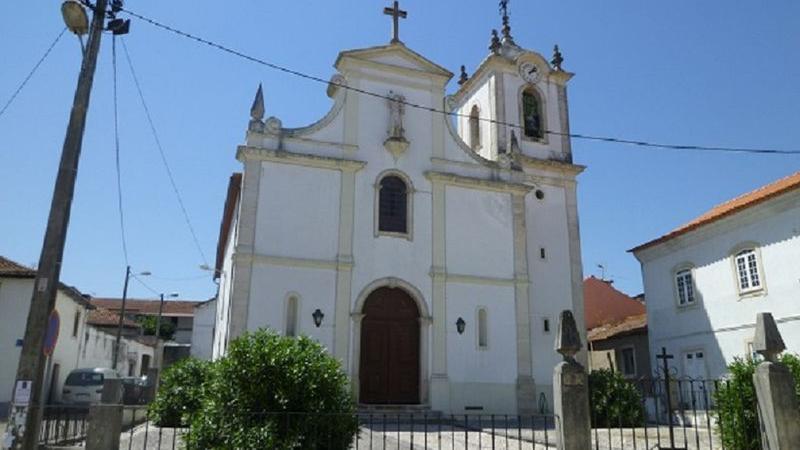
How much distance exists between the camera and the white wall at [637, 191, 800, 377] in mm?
18172

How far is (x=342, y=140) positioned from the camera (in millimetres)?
19875

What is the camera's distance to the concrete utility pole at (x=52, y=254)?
775 centimetres

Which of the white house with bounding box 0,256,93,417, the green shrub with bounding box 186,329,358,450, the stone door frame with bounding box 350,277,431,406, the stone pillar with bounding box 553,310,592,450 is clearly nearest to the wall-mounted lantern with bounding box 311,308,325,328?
the stone door frame with bounding box 350,277,431,406

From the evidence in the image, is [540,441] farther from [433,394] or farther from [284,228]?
[284,228]

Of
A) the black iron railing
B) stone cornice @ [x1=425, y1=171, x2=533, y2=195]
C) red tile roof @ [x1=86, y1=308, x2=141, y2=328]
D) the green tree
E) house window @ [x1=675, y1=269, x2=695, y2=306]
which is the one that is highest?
stone cornice @ [x1=425, y1=171, x2=533, y2=195]

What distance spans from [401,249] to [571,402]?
11055 millimetres

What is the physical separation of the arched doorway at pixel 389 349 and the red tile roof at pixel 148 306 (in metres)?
42.3

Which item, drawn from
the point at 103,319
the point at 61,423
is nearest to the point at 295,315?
the point at 61,423

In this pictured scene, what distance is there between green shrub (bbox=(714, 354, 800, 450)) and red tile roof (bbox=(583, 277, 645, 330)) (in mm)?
22480

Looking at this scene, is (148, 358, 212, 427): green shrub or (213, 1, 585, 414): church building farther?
(213, 1, 585, 414): church building

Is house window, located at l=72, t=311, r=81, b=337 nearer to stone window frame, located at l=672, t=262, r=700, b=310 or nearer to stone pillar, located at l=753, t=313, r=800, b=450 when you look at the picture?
stone window frame, located at l=672, t=262, r=700, b=310

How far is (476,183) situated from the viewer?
2059 cm

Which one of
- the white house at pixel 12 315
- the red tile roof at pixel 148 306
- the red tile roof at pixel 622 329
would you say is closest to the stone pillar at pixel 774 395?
the red tile roof at pixel 622 329

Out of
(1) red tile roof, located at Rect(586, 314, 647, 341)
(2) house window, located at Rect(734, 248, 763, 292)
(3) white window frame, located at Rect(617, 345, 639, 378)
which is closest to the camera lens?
(2) house window, located at Rect(734, 248, 763, 292)
